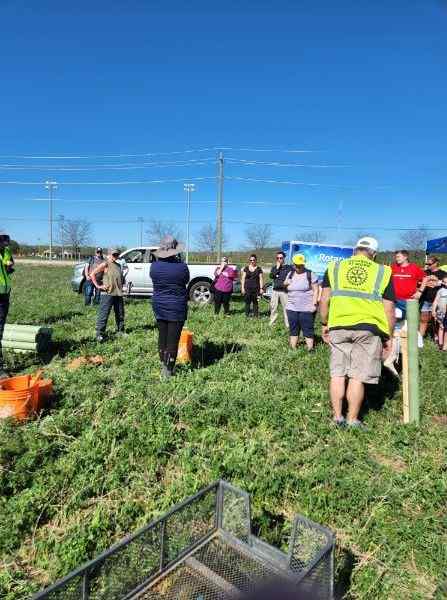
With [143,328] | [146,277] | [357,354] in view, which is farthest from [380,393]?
[146,277]

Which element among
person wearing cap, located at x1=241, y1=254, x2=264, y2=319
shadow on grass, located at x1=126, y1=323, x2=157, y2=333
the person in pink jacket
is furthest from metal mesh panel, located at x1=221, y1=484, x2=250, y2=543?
the person in pink jacket

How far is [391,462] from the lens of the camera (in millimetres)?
3516

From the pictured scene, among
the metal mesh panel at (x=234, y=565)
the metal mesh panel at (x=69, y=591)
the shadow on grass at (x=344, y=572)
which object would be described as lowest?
the shadow on grass at (x=344, y=572)

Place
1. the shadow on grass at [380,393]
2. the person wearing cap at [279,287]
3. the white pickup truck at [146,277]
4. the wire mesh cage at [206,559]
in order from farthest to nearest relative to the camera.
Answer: the white pickup truck at [146,277], the person wearing cap at [279,287], the shadow on grass at [380,393], the wire mesh cage at [206,559]

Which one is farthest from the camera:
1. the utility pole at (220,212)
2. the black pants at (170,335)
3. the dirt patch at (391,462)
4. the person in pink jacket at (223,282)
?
the utility pole at (220,212)

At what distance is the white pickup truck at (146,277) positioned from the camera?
43.5ft

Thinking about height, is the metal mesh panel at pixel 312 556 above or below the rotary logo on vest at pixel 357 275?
below

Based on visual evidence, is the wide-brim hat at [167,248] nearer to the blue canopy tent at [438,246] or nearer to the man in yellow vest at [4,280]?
the man in yellow vest at [4,280]

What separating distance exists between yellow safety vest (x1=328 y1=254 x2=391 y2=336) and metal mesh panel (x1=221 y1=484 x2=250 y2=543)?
206 centimetres

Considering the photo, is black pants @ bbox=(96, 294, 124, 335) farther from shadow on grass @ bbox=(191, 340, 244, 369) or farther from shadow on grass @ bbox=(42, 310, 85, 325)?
shadow on grass @ bbox=(42, 310, 85, 325)

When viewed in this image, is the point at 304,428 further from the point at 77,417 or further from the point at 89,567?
the point at 89,567

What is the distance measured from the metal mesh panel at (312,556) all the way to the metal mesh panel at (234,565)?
0.17 metres

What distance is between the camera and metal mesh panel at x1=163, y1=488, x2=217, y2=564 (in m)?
2.27

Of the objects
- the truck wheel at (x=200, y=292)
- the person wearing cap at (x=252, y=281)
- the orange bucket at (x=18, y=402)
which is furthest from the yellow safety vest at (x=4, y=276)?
the truck wheel at (x=200, y=292)
